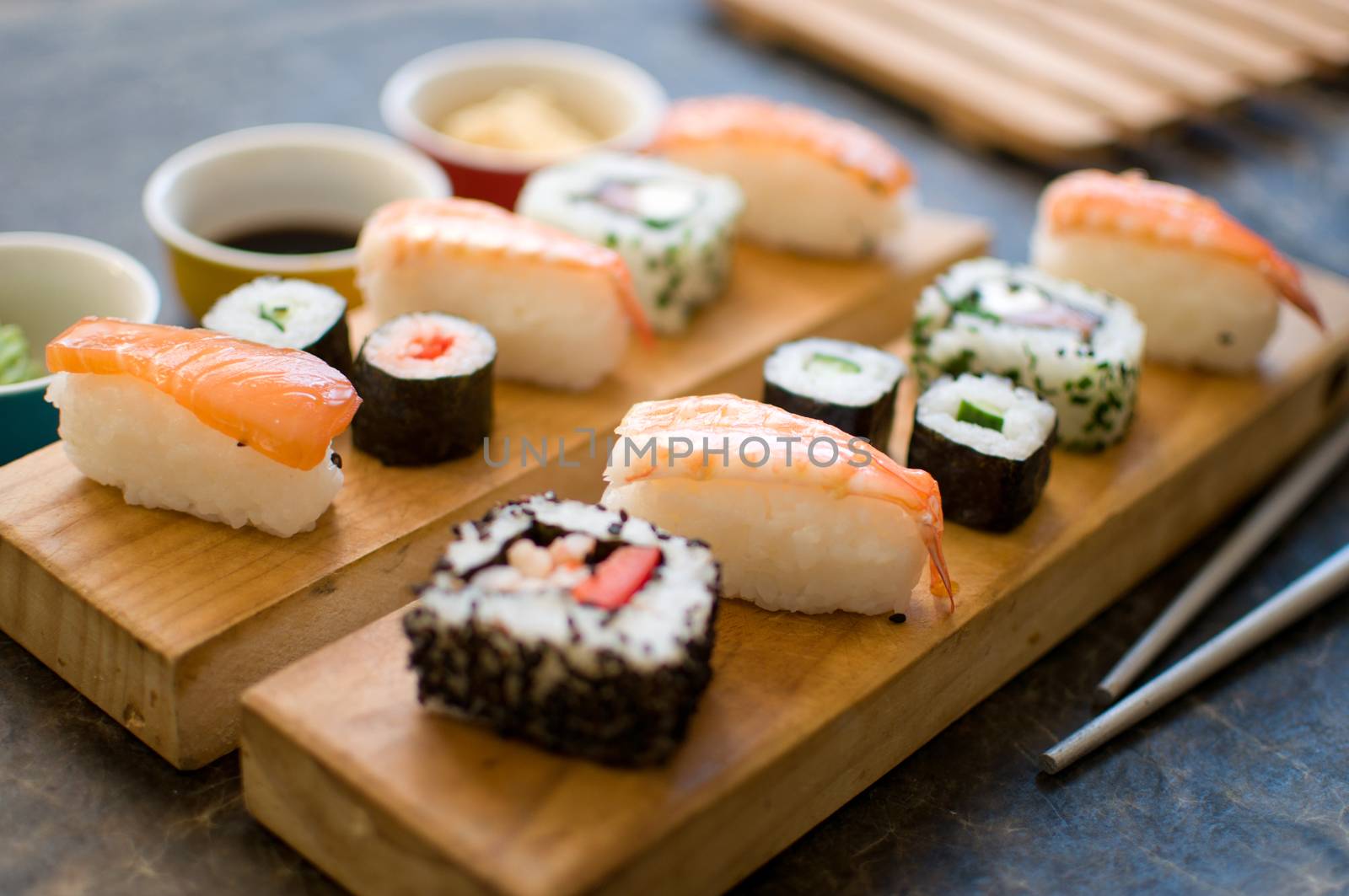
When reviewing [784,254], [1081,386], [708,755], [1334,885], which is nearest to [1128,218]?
[1081,386]

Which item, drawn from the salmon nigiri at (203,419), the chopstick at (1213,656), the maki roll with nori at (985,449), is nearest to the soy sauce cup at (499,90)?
the salmon nigiri at (203,419)

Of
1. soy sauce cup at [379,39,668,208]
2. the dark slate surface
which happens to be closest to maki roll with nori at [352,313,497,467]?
the dark slate surface

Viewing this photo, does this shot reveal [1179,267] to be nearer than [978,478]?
No

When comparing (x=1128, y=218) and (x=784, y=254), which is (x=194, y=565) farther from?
(x=1128, y=218)

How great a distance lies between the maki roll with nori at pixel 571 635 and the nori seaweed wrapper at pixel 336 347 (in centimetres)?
72

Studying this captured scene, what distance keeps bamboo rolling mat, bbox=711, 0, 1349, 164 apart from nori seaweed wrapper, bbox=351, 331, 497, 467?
2284 millimetres

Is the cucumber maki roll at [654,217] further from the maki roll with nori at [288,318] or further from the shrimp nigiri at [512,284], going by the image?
the maki roll with nori at [288,318]

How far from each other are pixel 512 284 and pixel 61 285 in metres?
0.98

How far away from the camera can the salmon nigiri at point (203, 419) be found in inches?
89.6

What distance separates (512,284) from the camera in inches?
111

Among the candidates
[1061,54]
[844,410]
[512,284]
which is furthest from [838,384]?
[1061,54]

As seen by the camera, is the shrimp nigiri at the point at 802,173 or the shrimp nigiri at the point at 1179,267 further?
the shrimp nigiri at the point at 802,173

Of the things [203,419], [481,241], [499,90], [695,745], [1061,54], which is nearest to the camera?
[695,745]

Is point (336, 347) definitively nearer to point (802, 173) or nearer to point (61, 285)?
point (61, 285)
